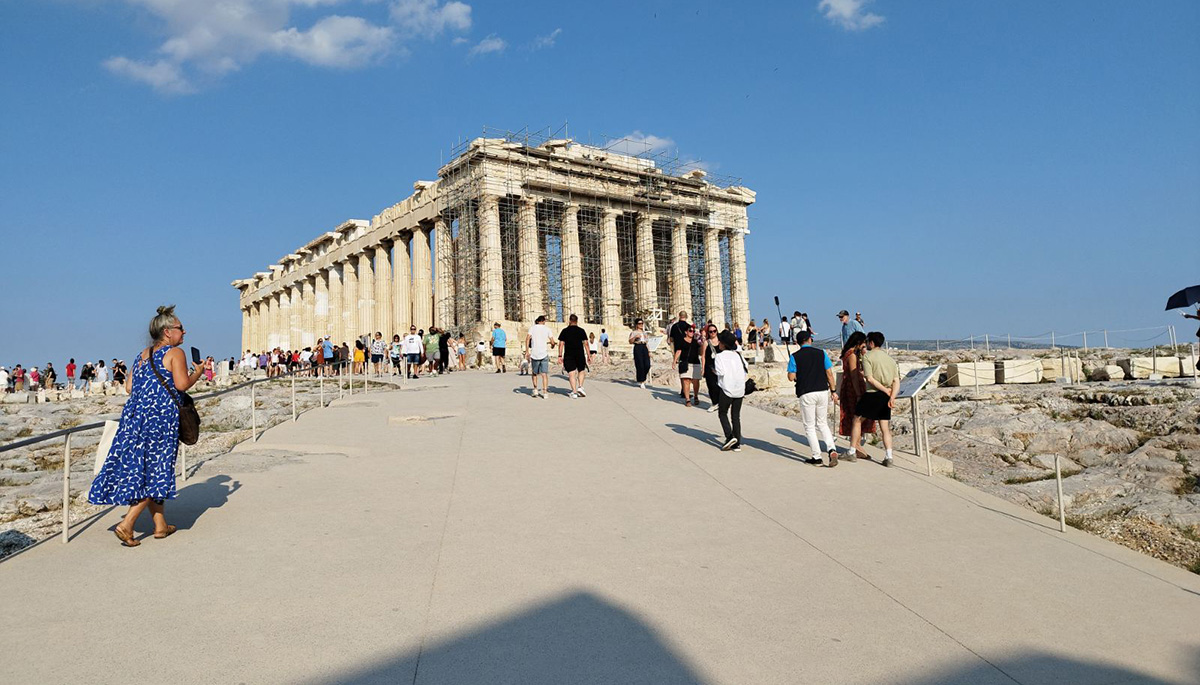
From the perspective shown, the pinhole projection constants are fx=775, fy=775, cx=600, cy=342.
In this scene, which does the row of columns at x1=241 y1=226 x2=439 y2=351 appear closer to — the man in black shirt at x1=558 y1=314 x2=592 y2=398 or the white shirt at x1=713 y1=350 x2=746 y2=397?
the man in black shirt at x1=558 y1=314 x2=592 y2=398

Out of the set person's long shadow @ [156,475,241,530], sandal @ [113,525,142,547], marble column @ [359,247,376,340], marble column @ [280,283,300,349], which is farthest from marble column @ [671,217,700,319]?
sandal @ [113,525,142,547]

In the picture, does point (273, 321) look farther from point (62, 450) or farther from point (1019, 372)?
point (1019, 372)

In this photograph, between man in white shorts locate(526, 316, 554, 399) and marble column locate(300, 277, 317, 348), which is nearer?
man in white shorts locate(526, 316, 554, 399)

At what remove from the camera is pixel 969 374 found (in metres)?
21.2

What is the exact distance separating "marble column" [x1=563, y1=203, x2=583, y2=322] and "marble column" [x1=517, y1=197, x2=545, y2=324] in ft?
5.97

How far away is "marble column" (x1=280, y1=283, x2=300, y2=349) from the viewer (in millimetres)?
55219

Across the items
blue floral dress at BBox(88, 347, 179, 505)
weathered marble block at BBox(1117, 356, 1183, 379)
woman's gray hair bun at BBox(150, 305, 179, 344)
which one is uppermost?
woman's gray hair bun at BBox(150, 305, 179, 344)

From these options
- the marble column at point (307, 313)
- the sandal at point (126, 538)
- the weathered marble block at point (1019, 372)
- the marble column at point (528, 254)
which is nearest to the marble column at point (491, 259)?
the marble column at point (528, 254)

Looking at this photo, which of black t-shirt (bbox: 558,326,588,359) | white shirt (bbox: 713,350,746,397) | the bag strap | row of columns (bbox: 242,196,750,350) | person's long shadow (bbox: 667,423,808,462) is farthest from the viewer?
row of columns (bbox: 242,196,750,350)

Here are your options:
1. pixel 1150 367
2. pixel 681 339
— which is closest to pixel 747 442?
pixel 681 339

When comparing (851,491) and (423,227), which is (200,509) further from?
(423,227)

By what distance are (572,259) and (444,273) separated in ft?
20.7

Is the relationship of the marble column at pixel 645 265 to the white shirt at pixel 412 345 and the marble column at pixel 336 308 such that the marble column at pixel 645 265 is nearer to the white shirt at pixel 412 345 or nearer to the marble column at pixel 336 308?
the marble column at pixel 336 308

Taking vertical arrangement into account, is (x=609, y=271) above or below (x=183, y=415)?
above
